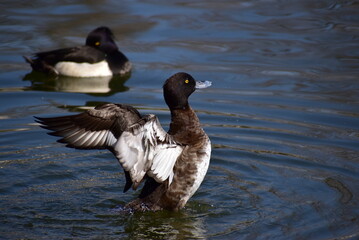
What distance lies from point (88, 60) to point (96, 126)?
5.67 metres

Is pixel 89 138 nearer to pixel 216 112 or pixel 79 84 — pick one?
pixel 216 112

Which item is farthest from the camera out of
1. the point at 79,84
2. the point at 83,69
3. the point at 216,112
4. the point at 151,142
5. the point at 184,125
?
the point at 83,69

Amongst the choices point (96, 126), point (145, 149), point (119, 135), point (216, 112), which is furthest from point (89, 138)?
point (216, 112)

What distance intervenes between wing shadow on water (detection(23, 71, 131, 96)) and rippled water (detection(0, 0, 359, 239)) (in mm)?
36

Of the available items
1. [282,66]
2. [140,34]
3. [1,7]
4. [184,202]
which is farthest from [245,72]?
[1,7]

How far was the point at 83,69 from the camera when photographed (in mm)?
11195

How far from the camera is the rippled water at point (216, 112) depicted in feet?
19.6

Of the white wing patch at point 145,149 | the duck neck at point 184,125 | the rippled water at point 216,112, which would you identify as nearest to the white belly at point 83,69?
the rippled water at point 216,112

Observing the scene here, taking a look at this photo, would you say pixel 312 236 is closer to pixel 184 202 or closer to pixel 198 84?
pixel 184 202

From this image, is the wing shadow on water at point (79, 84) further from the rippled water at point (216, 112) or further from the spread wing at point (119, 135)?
the spread wing at point (119, 135)

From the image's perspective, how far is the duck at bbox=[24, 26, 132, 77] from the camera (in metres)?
10.9

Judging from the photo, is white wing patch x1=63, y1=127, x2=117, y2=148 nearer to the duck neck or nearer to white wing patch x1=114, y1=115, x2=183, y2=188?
white wing patch x1=114, y1=115, x2=183, y2=188

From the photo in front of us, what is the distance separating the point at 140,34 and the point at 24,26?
2.41 meters

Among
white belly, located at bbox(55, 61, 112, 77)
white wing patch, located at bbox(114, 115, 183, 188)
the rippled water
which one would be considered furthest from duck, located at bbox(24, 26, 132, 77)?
white wing patch, located at bbox(114, 115, 183, 188)
